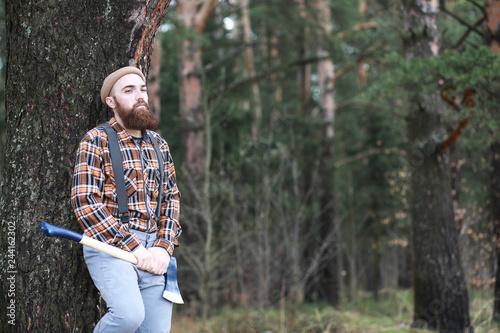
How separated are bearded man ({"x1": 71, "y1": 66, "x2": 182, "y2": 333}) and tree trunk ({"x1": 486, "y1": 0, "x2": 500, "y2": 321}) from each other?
16.9 feet

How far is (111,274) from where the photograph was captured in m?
2.44

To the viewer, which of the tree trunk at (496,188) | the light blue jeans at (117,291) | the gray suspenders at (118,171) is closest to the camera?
the light blue jeans at (117,291)

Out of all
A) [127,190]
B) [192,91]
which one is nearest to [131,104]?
[127,190]

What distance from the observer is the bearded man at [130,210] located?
8.05ft

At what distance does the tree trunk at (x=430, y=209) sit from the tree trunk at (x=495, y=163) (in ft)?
3.39

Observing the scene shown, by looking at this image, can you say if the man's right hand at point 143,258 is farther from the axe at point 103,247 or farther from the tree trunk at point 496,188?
the tree trunk at point 496,188

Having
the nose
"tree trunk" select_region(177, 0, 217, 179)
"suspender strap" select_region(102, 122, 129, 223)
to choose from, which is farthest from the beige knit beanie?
"tree trunk" select_region(177, 0, 217, 179)

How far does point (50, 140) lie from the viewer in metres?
2.76

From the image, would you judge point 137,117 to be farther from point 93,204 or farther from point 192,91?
point 192,91

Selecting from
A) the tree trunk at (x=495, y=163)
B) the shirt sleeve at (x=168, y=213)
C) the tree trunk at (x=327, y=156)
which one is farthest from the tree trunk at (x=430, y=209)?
the tree trunk at (x=327, y=156)

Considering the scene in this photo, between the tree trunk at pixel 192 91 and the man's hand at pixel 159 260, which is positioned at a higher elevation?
the tree trunk at pixel 192 91

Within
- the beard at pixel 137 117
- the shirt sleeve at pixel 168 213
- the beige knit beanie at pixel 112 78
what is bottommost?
the shirt sleeve at pixel 168 213

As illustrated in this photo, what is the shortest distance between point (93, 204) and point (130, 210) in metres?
0.21

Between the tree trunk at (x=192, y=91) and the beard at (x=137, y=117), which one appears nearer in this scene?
the beard at (x=137, y=117)
